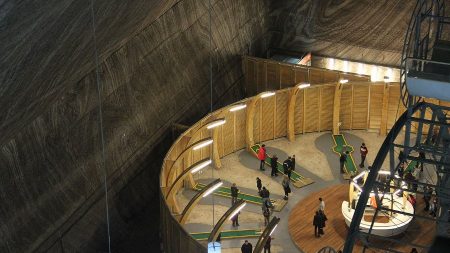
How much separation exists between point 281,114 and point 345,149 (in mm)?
2685

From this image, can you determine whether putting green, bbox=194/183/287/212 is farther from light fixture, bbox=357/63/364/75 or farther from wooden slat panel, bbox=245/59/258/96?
light fixture, bbox=357/63/364/75

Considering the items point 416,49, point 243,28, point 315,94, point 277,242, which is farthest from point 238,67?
point 416,49

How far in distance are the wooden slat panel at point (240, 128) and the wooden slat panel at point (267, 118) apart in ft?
2.67

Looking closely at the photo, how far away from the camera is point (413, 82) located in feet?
49.7

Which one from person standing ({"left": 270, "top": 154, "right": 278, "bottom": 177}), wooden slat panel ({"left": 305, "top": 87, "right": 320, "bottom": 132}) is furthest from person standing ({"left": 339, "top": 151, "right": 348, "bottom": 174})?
wooden slat panel ({"left": 305, "top": 87, "right": 320, "bottom": 132})

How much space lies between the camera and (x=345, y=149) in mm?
30125

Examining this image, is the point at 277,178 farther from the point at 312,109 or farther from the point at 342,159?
the point at 312,109

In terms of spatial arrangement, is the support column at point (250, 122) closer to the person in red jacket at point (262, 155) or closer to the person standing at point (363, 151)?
the person in red jacket at point (262, 155)

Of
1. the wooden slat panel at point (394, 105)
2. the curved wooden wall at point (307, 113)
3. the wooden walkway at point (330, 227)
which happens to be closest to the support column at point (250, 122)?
the curved wooden wall at point (307, 113)

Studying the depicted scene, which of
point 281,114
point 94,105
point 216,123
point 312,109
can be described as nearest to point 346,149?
point 312,109

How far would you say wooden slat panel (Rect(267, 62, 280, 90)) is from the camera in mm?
32316

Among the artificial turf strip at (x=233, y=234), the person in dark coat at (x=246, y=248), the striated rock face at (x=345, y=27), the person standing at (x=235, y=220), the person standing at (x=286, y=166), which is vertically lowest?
the artificial turf strip at (x=233, y=234)

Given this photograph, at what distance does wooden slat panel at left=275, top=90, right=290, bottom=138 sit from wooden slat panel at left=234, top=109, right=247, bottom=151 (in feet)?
4.67

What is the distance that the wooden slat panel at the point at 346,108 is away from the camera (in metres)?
30.7
